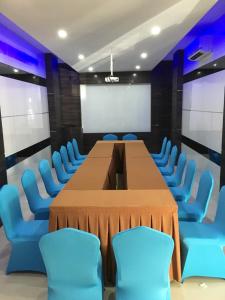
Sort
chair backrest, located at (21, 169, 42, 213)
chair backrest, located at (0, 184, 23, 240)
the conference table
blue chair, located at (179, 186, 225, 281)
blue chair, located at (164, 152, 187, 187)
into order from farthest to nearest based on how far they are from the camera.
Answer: blue chair, located at (164, 152, 187, 187) → chair backrest, located at (21, 169, 42, 213) → chair backrest, located at (0, 184, 23, 240) → blue chair, located at (179, 186, 225, 281) → the conference table

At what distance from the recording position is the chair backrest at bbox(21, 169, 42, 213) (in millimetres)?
3409

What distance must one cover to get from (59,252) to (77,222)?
52cm

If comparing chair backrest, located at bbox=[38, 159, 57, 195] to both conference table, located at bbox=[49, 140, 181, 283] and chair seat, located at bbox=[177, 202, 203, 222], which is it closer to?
conference table, located at bbox=[49, 140, 181, 283]

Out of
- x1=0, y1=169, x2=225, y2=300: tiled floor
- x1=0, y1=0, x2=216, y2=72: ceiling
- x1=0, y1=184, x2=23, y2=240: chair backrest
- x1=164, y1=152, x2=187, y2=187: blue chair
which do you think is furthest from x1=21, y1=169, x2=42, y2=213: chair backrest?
x1=164, y1=152, x2=187, y2=187: blue chair

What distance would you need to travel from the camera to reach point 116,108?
9.07 meters

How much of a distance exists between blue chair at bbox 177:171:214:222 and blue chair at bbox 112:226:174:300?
1.19 m

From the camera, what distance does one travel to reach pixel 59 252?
77.7 inches

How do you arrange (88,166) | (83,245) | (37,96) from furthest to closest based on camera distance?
(37,96)
(88,166)
(83,245)

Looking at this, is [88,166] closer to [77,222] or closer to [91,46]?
[77,222]

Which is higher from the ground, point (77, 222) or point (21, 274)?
point (77, 222)

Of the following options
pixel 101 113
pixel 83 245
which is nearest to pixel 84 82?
pixel 101 113

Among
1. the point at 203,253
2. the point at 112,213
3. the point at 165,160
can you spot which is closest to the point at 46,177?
the point at 112,213

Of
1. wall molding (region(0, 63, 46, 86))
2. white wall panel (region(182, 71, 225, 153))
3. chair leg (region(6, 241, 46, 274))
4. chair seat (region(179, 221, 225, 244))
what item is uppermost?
wall molding (region(0, 63, 46, 86))

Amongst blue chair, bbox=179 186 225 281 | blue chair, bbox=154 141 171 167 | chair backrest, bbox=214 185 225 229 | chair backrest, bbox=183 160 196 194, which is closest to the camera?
blue chair, bbox=179 186 225 281
